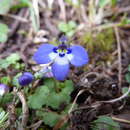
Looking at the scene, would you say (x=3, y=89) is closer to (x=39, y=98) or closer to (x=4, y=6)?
(x=39, y=98)

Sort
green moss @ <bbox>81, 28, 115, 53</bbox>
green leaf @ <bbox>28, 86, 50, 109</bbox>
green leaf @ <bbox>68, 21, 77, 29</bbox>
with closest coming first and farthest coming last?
green leaf @ <bbox>28, 86, 50, 109</bbox> → green moss @ <bbox>81, 28, 115, 53</bbox> → green leaf @ <bbox>68, 21, 77, 29</bbox>

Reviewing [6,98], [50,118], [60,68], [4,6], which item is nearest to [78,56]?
[60,68]

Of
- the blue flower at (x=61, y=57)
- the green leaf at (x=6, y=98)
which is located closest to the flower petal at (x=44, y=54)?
the blue flower at (x=61, y=57)

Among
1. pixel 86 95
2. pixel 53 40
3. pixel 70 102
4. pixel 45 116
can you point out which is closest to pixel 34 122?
pixel 45 116

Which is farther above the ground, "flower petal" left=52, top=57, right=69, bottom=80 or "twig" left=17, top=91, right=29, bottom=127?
"flower petal" left=52, top=57, right=69, bottom=80

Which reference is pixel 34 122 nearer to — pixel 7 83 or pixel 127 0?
pixel 7 83

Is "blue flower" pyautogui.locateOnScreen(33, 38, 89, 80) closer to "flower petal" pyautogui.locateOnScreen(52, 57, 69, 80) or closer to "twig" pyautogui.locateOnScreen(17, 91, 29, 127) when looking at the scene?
"flower petal" pyautogui.locateOnScreen(52, 57, 69, 80)

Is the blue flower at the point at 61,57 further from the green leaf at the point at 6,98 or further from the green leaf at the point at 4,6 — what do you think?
the green leaf at the point at 4,6

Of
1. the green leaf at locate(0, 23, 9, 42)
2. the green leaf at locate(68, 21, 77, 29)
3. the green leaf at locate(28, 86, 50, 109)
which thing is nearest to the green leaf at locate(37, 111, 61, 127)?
the green leaf at locate(28, 86, 50, 109)
